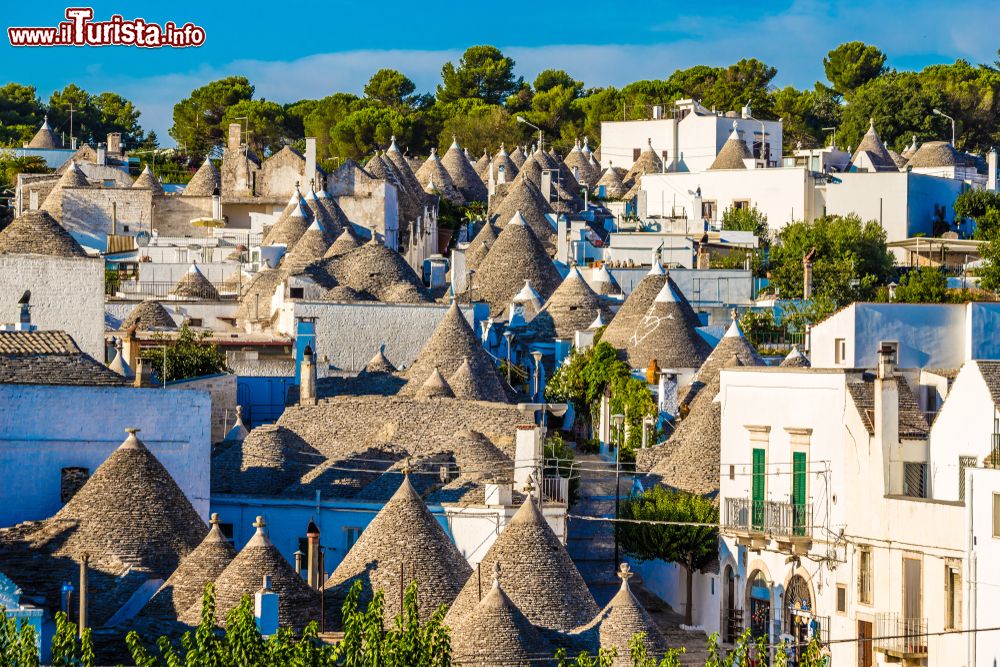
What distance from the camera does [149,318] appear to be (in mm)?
55812

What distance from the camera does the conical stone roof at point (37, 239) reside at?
49.0 meters

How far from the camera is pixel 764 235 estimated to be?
70750 mm

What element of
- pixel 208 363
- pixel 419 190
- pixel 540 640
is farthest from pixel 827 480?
pixel 419 190

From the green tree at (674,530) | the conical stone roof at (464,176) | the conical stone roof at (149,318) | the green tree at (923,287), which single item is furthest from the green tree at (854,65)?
the green tree at (674,530)

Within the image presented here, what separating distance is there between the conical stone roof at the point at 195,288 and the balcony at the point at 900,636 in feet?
109

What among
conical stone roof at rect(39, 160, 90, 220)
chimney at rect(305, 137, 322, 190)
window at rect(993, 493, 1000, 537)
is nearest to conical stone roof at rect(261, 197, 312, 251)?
chimney at rect(305, 137, 322, 190)

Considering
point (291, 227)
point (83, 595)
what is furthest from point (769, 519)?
point (291, 227)

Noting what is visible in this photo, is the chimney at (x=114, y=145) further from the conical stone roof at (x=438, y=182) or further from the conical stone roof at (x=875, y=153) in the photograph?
the conical stone roof at (x=875, y=153)

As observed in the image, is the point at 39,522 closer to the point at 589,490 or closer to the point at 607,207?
the point at 589,490

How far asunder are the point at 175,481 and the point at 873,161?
49.3 metres

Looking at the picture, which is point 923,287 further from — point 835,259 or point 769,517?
point 769,517

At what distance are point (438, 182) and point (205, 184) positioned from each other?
772 cm

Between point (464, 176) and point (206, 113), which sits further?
point (206, 113)

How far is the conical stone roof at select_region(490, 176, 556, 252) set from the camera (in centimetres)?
6975
